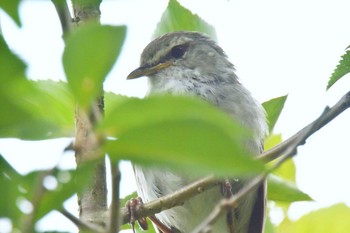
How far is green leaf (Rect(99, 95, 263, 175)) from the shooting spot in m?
0.91

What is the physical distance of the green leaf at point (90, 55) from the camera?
0.95 m

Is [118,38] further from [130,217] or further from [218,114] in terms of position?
[130,217]

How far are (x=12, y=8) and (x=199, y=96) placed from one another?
14.0ft

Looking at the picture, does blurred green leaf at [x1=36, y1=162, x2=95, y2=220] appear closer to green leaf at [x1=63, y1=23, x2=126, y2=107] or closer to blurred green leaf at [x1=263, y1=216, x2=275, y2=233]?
green leaf at [x1=63, y1=23, x2=126, y2=107]

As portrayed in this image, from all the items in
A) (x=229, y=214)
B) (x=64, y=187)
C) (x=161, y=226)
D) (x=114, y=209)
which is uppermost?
(x=64, y=187)

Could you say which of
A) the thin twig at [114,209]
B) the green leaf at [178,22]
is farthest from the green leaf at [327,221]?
the thin twig at [114,209]

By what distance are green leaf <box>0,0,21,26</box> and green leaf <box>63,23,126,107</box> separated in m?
0.10

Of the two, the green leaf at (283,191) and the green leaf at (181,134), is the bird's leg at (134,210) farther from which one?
the green leaf at (181,134)

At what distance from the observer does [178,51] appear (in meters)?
6.17

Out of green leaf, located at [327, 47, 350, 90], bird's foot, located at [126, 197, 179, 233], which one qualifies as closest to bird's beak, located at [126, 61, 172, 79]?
bird's foot, located at [126, 197, 179, 233]

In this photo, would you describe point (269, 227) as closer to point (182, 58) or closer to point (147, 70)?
point (147, 70)

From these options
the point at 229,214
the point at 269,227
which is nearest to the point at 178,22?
the point at 229,214

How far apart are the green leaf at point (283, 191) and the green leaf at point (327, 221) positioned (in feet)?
0.50

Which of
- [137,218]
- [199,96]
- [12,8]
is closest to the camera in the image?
[12,8]
